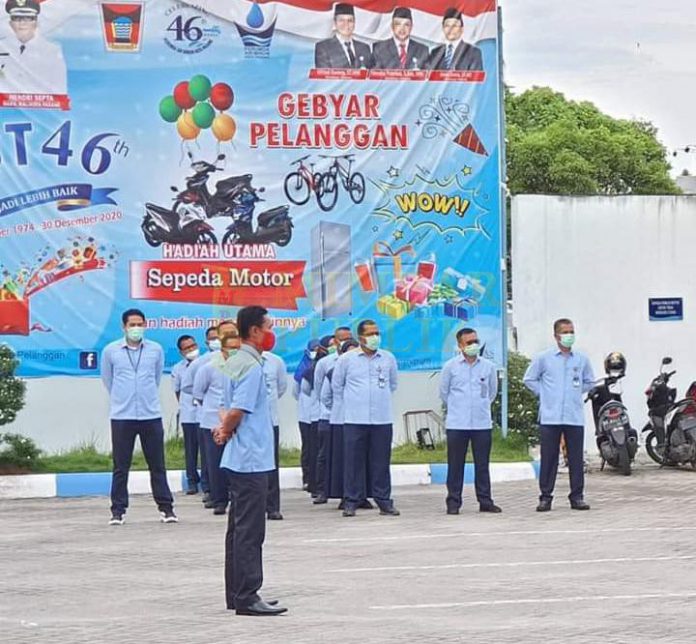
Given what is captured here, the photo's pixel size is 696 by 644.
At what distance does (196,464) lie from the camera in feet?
63.9

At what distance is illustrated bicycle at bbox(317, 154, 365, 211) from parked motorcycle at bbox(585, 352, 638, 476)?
3905 mm

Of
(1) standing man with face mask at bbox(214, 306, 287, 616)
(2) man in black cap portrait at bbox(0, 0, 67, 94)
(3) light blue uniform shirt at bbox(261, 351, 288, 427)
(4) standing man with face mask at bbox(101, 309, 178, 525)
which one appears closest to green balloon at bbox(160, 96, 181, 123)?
(2) man in black cap portrait at bbox(0, 0, 67, 94)

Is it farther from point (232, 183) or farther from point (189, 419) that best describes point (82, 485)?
point (232, 183)

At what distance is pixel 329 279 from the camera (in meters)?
22.0

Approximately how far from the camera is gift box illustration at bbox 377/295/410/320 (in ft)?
72.4

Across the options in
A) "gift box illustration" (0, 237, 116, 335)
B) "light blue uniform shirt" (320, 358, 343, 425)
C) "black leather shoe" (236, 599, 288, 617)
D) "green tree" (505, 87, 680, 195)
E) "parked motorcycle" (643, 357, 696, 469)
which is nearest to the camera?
"black leather shoe" (236, 599, 288, 617)

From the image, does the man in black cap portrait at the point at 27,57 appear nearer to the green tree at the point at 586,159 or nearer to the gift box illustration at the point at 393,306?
the gift box illustration at the point at 393,306

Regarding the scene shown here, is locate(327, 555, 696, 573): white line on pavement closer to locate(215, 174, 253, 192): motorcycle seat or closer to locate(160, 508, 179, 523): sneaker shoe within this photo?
locate(160, 508, 179, 523): sneaker shoe

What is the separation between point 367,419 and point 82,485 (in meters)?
4.13

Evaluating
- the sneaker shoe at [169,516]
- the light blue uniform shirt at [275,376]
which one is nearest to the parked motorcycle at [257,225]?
the light blue uniform shirt at [275,376]

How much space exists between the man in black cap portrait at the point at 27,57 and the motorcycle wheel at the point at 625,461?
817 cm

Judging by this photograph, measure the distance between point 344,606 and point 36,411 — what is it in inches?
458

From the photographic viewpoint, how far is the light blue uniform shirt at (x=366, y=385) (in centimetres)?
1723

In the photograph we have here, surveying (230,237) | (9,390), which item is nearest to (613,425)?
(230,237)
